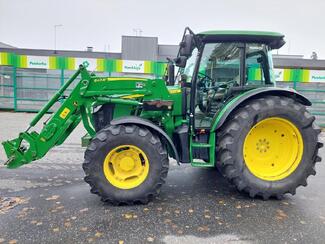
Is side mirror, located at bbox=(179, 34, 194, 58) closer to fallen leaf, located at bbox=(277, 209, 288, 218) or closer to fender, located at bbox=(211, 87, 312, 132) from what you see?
fender, located at bbox=(211, 87, 312, 132)

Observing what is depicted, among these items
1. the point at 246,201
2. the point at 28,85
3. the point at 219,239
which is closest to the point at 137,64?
the point at 28,85

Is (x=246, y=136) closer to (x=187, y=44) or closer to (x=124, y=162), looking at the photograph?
(x=187, y=44)

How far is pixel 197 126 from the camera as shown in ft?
14.4

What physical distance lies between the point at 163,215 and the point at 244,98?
187cm

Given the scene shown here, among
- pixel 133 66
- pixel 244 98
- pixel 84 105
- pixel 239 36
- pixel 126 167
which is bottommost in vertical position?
pixel 126 167

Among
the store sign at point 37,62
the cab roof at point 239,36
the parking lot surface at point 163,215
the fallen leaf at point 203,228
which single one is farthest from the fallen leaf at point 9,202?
the store sign at point 37,62

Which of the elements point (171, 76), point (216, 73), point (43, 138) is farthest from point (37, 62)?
point (216, 73)

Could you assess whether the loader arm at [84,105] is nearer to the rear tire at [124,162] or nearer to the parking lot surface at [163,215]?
the rear tire at [124,162]

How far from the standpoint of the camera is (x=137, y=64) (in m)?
13.8

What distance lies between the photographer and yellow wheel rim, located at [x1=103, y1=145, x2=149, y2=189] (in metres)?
3.93

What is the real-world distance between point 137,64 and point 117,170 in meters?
10.3

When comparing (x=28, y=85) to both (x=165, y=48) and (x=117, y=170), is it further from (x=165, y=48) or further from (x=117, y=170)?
(x=165, y=48)

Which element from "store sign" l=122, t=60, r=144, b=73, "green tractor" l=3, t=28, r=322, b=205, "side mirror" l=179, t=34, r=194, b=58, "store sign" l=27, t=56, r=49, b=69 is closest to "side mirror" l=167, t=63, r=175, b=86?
"green tractor" l=3, t=28, r=322, b=205

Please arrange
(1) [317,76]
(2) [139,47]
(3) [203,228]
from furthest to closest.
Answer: (2) [139,47], (1) [317,76], (3) [203,228]
